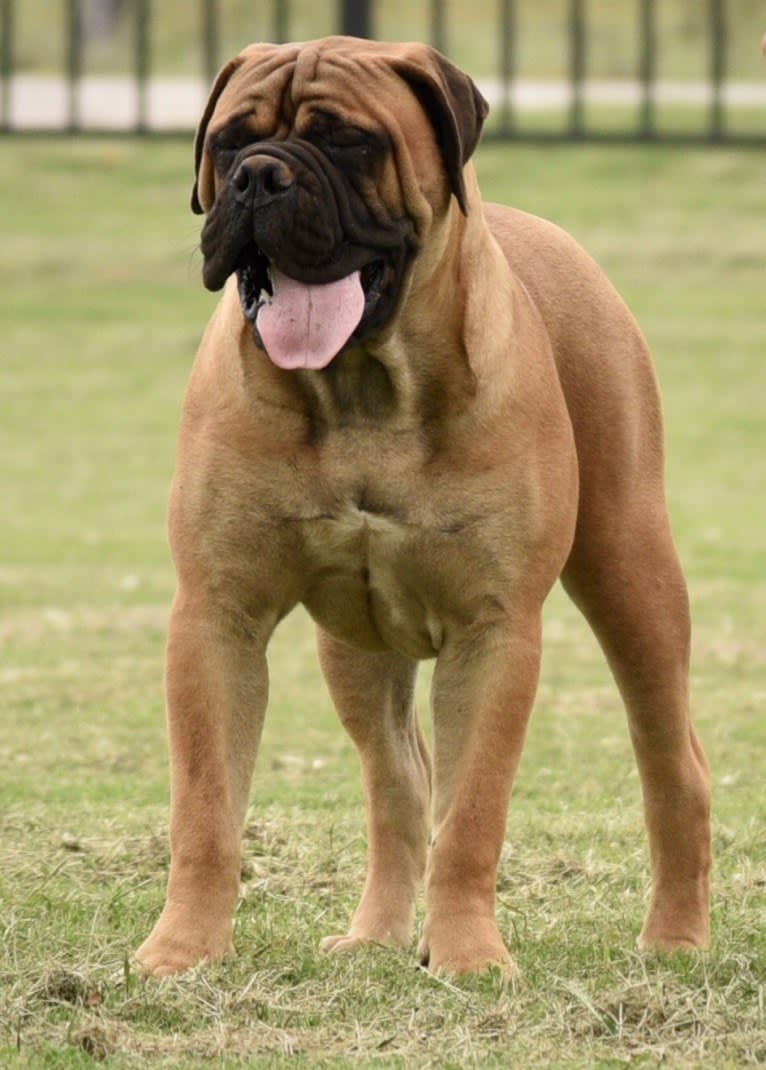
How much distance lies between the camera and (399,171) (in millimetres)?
4570

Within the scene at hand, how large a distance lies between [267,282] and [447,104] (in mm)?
502

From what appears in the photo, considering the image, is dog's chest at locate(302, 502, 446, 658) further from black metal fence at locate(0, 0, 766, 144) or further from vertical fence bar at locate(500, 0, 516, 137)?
black metal fence at locate(0, 0, 766, 144)

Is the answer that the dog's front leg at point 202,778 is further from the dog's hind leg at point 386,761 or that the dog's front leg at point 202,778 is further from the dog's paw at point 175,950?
the dog's hind leg at point 386,761

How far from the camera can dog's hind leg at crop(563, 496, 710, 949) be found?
518cm

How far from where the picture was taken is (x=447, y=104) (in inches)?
182

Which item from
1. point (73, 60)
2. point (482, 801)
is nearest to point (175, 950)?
point (482, 801)

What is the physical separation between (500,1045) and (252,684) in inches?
38.6

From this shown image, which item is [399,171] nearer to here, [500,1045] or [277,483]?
[277,483]

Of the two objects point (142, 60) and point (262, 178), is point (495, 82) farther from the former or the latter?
point (262, 178)

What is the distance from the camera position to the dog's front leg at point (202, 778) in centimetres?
468

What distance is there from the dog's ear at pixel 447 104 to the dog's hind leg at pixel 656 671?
0.90 m

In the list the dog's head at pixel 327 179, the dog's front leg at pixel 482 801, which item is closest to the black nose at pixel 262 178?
the dog's head at pixel 327 179

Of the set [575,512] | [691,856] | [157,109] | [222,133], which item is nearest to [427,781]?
[691,856]

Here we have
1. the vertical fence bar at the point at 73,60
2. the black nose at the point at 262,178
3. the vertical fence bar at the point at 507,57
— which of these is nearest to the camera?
the black nose at the point at 262,178
